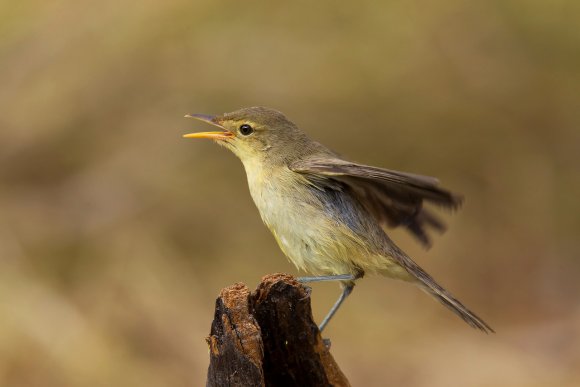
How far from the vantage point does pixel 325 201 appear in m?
5.96

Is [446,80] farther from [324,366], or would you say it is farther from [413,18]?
[324,366]

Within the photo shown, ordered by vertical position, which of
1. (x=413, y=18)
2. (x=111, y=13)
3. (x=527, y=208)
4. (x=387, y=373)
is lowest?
(x=387, y=373)

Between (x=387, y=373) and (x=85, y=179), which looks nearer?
(x=387, y=373)

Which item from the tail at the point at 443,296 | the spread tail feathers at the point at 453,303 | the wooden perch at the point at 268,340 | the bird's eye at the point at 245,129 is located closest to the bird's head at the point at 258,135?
the bird's eye at the point at 245,129

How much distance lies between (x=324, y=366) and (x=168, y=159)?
23.4 ft

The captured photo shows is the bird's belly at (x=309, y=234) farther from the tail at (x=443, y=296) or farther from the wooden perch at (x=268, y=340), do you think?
the wooden perch at (x=268, y=340)

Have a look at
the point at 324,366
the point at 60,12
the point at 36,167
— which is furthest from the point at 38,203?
the point at 324,366

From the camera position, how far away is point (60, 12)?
40.3 feet

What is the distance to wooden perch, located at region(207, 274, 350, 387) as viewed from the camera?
4812mm

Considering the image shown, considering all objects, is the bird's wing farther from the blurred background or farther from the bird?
the blurred background

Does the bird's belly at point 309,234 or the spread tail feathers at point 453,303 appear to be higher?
the bird's belly at point 309,234

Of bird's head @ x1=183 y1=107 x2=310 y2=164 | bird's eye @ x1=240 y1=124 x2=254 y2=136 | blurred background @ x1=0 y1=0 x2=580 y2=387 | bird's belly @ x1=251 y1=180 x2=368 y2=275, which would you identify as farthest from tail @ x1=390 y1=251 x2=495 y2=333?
blurred background @ x1=0 y1=0 x2=580 y2=387

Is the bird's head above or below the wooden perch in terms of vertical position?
above

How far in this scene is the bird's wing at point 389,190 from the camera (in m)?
5.50
